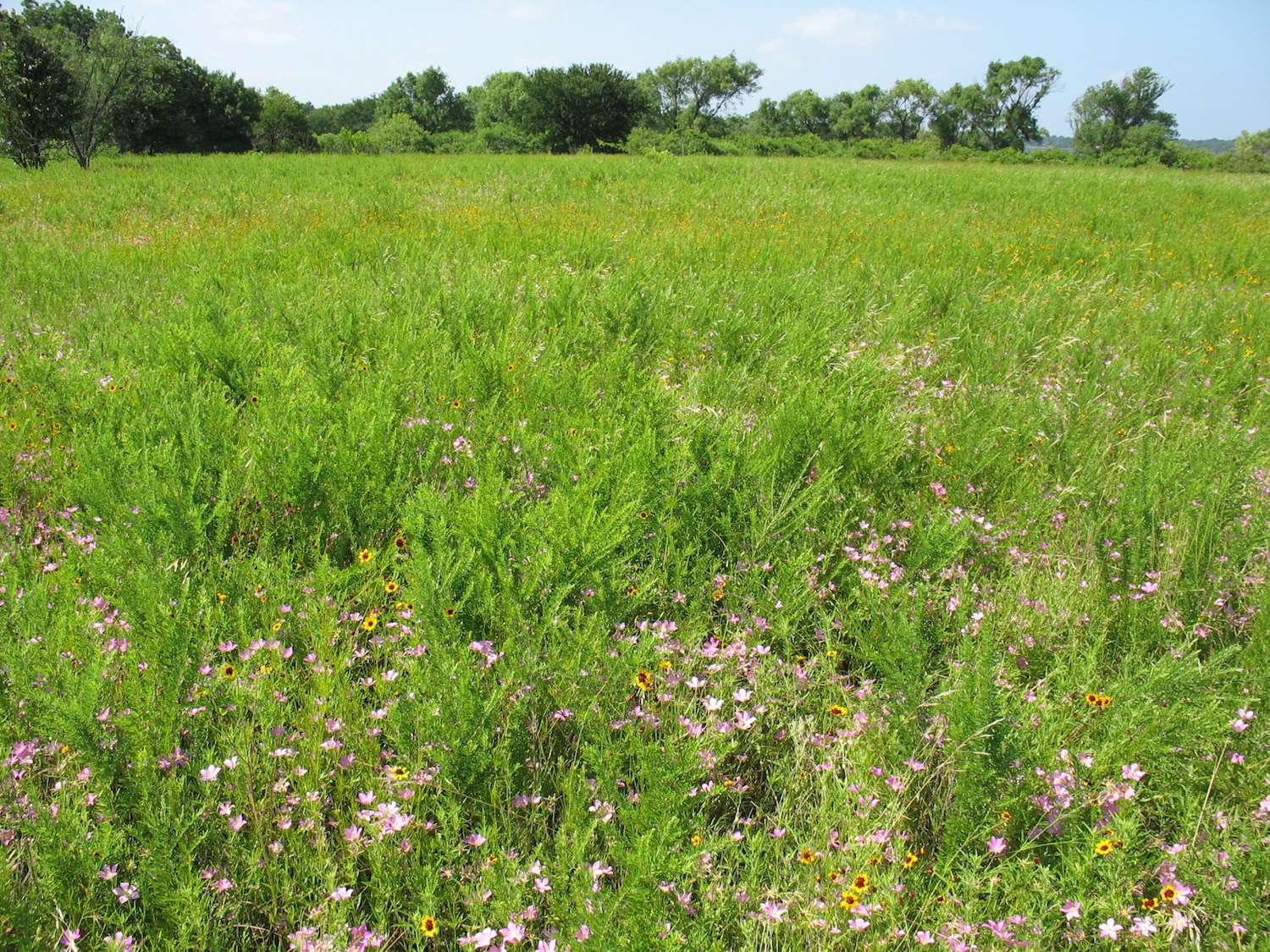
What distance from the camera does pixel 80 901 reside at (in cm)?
143

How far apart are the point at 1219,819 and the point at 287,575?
263 centimetres

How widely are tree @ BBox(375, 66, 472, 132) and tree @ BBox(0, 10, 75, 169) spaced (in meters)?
74.0

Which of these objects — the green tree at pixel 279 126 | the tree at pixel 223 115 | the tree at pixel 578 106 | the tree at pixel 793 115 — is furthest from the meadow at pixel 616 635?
the tree at pixel 793 115

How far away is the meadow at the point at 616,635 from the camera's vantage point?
151cm

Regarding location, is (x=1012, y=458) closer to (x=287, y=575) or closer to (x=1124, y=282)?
(x=287, y=575)

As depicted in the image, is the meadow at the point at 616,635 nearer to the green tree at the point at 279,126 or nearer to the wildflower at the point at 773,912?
the wildflower at the point at 773,912

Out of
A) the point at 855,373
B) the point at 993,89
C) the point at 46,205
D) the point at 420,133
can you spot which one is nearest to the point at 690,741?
the point at 855,373

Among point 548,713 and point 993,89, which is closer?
point 548,713

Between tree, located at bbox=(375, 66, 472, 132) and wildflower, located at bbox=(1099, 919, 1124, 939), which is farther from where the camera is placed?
tree, located at bbox=(375, 66, 472, 132)

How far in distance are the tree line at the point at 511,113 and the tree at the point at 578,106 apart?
3.3 inches

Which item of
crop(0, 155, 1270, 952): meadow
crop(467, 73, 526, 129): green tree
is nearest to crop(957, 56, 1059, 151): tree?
crop(467, 73, 526, 129): green tree

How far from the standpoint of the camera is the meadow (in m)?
1.51

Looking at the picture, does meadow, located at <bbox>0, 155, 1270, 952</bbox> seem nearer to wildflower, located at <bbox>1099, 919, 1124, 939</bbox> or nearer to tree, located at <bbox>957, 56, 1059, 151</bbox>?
wildflower, located at <bbox>1099, 919, 1124, 939</bbox>

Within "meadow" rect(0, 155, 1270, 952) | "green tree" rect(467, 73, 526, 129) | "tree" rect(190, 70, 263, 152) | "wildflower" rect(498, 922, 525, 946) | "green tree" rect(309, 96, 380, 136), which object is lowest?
"wildflower" rect(498, 922, 525, 946)
